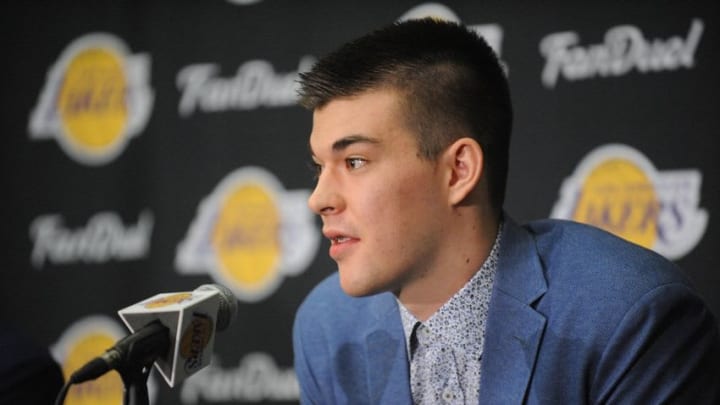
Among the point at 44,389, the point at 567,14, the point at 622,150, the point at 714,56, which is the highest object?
the point at 567,14

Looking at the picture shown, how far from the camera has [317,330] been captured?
1967 mm

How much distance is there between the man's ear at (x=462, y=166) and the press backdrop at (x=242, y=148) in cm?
85

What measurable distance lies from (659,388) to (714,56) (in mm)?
1248

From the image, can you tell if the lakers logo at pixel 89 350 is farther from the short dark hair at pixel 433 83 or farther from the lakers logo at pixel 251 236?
the short dark hair at pixel 433 83

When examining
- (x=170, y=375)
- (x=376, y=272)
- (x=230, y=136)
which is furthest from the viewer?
(x=230, y=136)

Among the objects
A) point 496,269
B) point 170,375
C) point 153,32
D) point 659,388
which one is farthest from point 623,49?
point 170,375

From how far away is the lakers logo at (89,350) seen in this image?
2971 mm

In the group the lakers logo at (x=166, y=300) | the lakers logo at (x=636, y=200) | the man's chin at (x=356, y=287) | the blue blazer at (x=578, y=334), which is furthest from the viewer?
the lakers logo at (x=636, y=200)

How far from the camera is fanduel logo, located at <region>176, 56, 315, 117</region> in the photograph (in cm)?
281

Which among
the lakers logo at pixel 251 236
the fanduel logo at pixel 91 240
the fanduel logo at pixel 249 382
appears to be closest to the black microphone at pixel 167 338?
the lakers logo at pixel 251 236

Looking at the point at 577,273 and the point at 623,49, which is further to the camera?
the point at 623,49

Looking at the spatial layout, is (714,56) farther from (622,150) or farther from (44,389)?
(44,389)

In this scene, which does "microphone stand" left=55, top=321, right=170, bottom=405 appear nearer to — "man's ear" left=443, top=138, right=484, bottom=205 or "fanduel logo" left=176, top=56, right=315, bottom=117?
"man's ear" left=443, top=138, right=484, bottom=205

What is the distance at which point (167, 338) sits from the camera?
1.22 m
